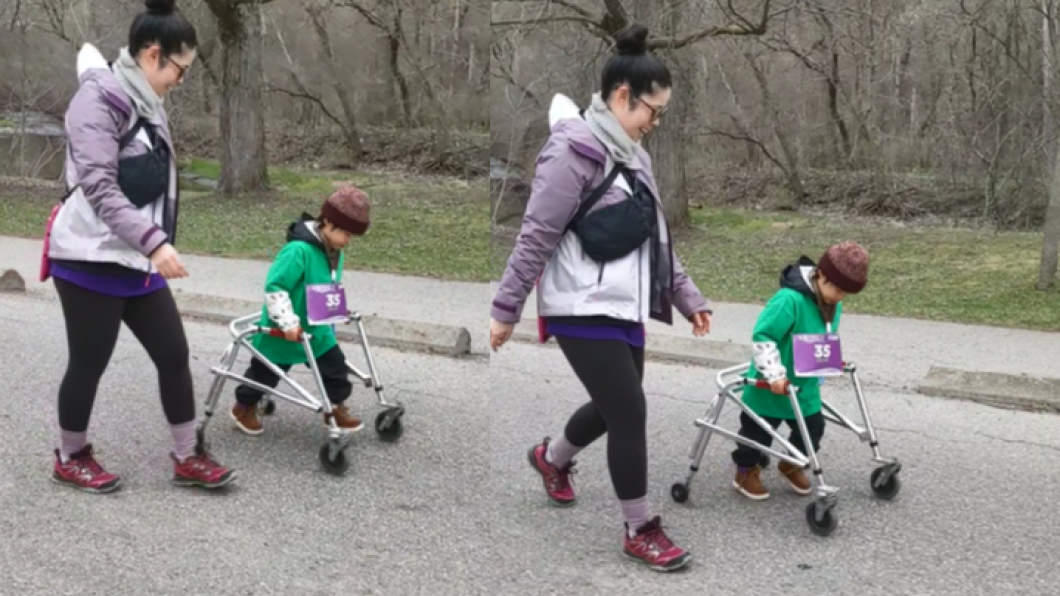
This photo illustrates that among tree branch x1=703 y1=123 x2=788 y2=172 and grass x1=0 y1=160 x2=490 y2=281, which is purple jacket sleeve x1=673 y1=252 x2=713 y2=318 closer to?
grass x1=0 y1=160 x2=490 y2=281

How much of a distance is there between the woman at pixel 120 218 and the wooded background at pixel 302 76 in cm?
1247

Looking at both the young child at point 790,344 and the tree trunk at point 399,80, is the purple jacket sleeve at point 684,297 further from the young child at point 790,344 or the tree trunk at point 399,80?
the tree trunk at point 399,80

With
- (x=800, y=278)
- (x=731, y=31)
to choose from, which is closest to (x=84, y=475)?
(x=800, y=278)

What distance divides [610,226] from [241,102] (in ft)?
50.4

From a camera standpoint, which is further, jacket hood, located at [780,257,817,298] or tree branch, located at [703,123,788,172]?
tree branch, located at [703,123,788,172]

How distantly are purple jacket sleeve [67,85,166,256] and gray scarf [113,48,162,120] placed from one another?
109mm

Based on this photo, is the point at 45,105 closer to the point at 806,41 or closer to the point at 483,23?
the point at 483,23

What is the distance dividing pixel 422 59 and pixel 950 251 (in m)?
13.7

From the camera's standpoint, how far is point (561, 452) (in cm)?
441

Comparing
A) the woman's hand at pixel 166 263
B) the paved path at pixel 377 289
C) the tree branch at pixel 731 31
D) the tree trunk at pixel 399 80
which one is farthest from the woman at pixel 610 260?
the tree trunk at pixel 399 80

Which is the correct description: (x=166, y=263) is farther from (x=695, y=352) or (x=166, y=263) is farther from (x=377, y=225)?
(x=377, y=225)

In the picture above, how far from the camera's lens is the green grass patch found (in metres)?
12.3

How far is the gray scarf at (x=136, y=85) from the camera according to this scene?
13.1ft

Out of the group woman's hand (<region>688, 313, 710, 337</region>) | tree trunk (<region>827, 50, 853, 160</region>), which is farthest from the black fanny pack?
tree trunk (<region>827, 50, 853, 160</region>)
